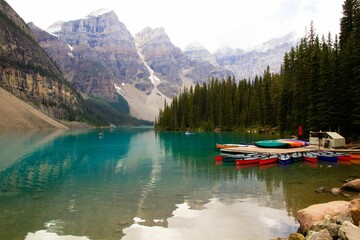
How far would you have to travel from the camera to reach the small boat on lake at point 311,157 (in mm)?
42263

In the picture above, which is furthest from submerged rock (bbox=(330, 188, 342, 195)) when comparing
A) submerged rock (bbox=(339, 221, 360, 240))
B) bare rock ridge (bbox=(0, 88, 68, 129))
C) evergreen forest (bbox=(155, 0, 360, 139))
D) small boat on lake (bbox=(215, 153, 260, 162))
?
bare rock ridge (bbox=(0, 88, 68, 129))

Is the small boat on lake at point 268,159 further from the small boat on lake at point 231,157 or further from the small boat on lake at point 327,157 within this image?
the small boat on lake at point 327,157

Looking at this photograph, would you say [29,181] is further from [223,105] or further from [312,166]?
[223,105]

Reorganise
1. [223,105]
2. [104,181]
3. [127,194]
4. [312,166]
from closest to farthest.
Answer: [127,194]
[104,181]
[312,166]
[223,105]

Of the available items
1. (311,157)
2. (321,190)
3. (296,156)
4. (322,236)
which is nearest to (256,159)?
(296,156)

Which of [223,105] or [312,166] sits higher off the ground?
[223,105]

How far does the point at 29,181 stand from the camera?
3209 centimetres

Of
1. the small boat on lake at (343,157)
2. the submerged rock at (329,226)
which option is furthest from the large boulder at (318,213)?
the small boat on lake at (343,157)

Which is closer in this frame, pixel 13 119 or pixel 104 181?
pixel 104 181

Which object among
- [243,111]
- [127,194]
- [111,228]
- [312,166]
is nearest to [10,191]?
[127,194]

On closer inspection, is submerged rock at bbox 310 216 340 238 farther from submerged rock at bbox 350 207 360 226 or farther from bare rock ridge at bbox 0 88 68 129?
bare rock ridge at bbox 0 88 68 129

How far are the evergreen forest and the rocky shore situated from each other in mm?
38188

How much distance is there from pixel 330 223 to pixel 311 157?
31971 mm

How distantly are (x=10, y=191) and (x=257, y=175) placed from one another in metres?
23.7
